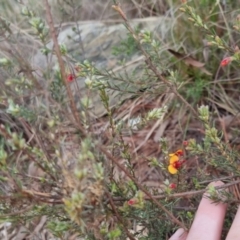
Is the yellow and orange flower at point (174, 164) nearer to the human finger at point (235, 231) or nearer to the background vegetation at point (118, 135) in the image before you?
the background vegetation at point (118, 135)

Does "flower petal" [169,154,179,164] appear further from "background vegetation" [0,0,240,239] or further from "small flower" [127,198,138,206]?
"small flower" [127,198,138,206]

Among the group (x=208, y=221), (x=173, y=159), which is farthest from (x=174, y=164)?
(x=208, y=221)

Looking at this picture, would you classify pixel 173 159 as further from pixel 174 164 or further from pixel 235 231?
pixel 235 231

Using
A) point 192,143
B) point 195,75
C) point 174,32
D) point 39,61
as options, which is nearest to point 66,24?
point 39,61

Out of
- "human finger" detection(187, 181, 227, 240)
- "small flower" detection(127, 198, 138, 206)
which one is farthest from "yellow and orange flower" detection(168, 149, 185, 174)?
"small flower" detection(127, 198, 138, 206)

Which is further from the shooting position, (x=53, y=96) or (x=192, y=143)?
(x=192, y=143)

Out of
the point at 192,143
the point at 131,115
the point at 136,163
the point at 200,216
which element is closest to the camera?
the point at 200,216

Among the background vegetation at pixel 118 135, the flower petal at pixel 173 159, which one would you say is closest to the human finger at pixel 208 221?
the background vegetation at pixel 118 135

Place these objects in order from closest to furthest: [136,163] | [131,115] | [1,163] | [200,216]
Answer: [1,163] → [200,216] → [136,163] → [131,115]

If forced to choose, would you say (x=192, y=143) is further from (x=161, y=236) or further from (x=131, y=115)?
(x=131, y=115)
